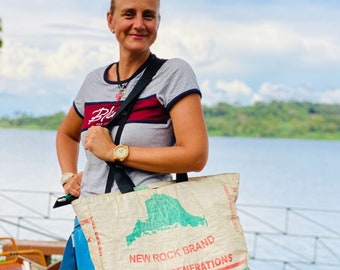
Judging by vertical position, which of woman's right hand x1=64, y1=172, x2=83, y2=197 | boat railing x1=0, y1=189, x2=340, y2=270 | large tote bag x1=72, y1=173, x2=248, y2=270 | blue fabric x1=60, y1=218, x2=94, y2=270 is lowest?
boat railing x1=0, y1=189, x2=340, y2=270

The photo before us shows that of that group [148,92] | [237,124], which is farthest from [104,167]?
[237,124]

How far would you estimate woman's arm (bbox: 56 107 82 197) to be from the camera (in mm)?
1857

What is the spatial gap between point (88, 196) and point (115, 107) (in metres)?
0.19

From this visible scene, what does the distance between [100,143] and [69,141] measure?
0.38 m

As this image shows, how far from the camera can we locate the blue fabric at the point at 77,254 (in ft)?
5.04

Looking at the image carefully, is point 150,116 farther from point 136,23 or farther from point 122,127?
point 136,23

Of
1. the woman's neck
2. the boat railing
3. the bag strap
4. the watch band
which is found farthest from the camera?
the boat railing

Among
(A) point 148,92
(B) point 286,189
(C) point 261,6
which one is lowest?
(B) point 286,189

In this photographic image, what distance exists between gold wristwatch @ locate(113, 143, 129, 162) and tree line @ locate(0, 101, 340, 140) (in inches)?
1718

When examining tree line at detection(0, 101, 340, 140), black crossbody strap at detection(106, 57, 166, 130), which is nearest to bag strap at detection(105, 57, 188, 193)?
black crossbody strap at detection(106, 57, 166, 130)

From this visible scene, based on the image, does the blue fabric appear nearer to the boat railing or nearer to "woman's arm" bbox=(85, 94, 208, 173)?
"woman's arm" bbox=(85, 94, 208, 173)

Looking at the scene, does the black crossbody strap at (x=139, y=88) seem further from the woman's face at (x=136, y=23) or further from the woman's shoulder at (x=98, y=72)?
the woman's shoulder at (x=98, y=72)

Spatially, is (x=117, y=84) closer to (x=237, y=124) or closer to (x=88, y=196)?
(x=88, y=196)

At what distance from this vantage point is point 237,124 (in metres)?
56.4
